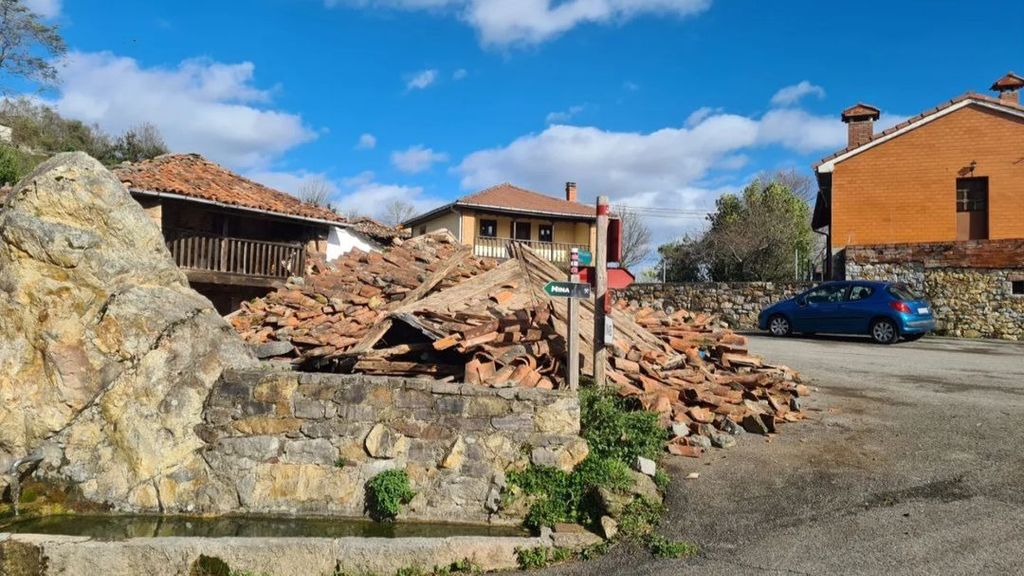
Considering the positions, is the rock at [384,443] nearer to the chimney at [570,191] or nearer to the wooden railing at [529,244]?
the wooden railing at [529,244]

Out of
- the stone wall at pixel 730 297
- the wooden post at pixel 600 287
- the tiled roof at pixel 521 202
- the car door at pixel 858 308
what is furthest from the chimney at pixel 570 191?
the wooden post at pixel 600 287

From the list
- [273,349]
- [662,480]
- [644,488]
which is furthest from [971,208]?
[273,349]

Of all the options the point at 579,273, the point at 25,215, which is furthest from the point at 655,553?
the point at 25,215

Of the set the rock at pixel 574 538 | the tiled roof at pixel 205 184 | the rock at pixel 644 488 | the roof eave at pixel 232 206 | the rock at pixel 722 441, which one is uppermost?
the tiled roof at pixel 205 184

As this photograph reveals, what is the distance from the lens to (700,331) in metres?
9.59

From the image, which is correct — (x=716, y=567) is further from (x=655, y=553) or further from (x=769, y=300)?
(x=769, y=300)

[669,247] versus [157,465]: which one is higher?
[669,247]

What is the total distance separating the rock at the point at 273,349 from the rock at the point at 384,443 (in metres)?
3.04

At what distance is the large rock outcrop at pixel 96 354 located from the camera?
20.2ft

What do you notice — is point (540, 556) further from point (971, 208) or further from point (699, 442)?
point (971, 208)

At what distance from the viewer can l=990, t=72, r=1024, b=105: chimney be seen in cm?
2167

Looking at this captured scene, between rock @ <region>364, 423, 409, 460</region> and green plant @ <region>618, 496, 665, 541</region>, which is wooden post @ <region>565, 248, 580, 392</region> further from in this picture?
rock @ <region>364, 423, 409, 460</region>

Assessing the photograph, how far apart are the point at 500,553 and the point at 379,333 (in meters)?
3.27

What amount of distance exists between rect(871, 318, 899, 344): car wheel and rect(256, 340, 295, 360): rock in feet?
43.4
